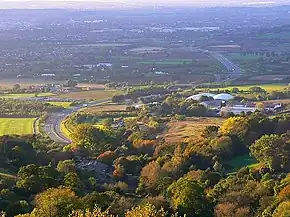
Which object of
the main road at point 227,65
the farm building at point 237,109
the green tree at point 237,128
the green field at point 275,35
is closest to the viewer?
the green tree at point 237,128

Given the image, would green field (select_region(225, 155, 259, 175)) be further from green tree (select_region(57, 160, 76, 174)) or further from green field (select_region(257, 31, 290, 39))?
green field (select_region(257, 31, 290, 39))

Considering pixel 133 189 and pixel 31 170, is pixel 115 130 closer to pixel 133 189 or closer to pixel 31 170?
pixel 133 189

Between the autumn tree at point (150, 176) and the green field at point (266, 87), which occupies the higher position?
the autumn tree at point (150, 176)

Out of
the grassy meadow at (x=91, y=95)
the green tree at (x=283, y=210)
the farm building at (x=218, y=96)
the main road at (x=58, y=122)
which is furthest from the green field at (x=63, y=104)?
the green tree at (x=283, y=210)

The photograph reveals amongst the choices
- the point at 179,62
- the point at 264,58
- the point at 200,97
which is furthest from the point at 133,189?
the point at 264,58

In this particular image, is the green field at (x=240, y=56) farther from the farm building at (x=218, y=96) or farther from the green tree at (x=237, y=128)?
the green tree at (x=237, y=128)

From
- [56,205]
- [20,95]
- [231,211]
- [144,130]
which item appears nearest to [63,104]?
[20,95]
